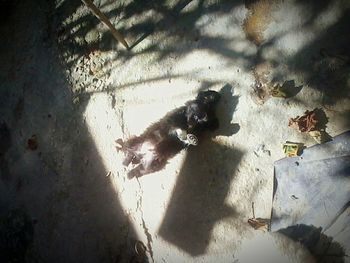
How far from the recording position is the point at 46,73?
14.5 ft

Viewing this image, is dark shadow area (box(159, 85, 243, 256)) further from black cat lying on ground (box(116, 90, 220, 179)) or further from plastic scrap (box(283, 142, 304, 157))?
plastic scrap (box(283, 142, 304, 157))

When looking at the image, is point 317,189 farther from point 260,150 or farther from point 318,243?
point 260,150

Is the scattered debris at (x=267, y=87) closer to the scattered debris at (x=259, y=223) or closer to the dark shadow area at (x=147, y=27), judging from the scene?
the dark shadow area at (x=147, y=27)

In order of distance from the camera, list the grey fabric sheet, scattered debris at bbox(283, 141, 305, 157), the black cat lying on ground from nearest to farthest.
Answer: the grey fabric sheet, scattered debris at bbox(283, 141, 305, 157), the black cat lying on ground

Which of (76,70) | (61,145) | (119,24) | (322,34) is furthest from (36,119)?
(322,34)

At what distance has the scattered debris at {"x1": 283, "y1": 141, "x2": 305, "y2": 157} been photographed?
308 centimetres

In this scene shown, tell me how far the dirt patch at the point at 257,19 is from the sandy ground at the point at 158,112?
0.01m

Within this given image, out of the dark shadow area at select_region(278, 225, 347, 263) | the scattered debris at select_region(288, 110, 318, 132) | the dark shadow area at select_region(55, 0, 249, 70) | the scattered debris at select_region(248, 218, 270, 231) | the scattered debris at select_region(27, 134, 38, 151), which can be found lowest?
the dark shadow area at select_region(278, 225, 347, 263)

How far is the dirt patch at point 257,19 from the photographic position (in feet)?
11.0

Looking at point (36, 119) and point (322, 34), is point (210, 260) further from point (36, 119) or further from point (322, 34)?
point (36, 119)

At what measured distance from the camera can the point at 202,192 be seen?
3.46 meters

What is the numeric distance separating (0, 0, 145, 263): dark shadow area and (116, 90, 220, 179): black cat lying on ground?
27.3 inches

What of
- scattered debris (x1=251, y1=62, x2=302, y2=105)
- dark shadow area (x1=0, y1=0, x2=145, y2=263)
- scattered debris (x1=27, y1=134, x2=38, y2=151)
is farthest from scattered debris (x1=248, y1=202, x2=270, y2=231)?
scattered debris (x1=27, y1=134, x2=38, y2=151)

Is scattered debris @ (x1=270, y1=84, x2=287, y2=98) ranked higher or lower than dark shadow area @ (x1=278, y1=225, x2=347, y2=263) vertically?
higher
